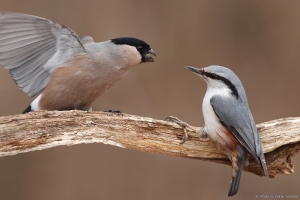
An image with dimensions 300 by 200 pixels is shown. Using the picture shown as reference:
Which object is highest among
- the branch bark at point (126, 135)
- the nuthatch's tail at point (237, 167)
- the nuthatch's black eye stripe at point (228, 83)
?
the nuthatch's black eye stripe at point (228, 83)

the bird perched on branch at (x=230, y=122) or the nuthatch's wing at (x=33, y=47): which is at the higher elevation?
the nuthatch's wing at (x=33, y=47)

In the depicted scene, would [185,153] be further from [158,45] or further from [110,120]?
[158,45]

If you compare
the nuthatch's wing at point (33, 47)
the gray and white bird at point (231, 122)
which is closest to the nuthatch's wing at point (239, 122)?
the gray and white bird at point (231, 122)

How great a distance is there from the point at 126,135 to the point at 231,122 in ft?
1.86

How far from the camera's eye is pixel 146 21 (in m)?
4.49

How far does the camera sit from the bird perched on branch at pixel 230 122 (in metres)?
2.49

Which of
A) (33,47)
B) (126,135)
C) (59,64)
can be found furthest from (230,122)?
(33,47)

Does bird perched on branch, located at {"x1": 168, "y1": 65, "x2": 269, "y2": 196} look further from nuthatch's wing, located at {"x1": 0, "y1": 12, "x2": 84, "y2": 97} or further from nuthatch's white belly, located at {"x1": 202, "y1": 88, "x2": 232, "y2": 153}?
nuthatch's wing, located at {"x1": 0, "y1": 12, "x2": 84, "y2": 97}

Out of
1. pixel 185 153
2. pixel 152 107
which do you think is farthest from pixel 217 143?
pixel 152 107

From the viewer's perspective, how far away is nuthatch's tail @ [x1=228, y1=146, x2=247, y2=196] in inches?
99.1

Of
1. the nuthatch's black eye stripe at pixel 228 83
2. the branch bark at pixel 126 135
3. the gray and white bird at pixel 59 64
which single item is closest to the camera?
the branch bark at pixel 126 135

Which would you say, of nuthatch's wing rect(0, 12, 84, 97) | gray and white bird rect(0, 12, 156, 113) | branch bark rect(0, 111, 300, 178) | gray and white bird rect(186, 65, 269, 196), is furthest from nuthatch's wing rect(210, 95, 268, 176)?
nuthatch's wing rect(0, 12, 84, 97)

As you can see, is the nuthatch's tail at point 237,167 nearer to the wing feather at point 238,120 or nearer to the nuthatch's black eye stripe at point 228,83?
the wing feather at point 238,120

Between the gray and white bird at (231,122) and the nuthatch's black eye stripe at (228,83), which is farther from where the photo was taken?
the nuthatch's black eye stripe at (228,83)
